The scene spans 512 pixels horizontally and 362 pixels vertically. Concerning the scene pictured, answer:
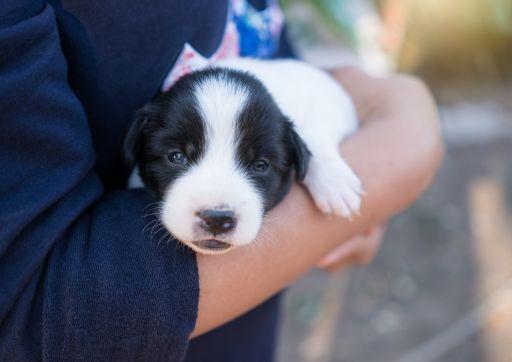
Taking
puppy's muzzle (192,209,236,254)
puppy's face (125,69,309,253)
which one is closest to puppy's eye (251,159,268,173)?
puppy's face (125,69,309,253)

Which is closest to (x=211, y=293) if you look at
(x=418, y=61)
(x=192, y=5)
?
(x=192, y=5)

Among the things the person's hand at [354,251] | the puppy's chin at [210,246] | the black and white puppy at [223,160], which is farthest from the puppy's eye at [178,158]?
the person's hand at [354,251]

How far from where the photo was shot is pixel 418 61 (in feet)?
18.0

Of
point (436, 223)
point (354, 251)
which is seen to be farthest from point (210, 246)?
point (436, 223)

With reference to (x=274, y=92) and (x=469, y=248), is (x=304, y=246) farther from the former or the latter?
(x=469, y=248)

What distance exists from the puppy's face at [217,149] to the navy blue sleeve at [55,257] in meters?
0.20

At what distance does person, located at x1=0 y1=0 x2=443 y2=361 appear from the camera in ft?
3.75

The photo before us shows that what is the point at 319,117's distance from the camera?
6.12 ft

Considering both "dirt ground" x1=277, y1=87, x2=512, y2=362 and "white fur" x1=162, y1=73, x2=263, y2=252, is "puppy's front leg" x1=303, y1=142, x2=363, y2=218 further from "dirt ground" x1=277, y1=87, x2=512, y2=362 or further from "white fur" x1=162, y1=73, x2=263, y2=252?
"dirt ground" x1=277, y1=87, x2=512, y2=362

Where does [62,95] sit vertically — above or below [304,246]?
above

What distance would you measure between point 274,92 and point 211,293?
2.46 feet

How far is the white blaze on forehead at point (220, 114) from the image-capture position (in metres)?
1.48

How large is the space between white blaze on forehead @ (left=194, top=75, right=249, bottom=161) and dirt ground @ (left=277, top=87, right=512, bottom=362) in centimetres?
210

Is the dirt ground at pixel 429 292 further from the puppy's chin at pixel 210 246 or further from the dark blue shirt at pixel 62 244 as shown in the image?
the dark blue shirt at pixel 62 244
